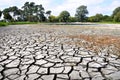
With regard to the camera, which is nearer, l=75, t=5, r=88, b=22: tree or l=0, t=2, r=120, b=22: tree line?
l=0, t=2, r=120, b=22: tree line

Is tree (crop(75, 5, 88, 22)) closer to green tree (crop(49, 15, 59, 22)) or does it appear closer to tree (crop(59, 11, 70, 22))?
tree (crop(59, 11, 70, 22))

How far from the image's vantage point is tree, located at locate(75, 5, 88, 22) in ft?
288

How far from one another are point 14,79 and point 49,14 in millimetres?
77798

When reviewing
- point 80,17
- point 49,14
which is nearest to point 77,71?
point 49,14

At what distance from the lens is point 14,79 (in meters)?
3.03

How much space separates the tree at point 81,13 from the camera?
8781cm

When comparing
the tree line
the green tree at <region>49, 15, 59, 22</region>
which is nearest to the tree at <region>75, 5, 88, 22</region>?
the tree line

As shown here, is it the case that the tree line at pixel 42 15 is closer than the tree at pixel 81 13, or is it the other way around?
the tree line at pixel 42 15

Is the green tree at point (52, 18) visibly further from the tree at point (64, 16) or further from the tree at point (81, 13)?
the tree at point (81, 13)

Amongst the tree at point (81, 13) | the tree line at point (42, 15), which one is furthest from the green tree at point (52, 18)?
the tree at point (81, 13)

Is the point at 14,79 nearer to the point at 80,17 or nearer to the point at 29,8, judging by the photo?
the point at 29,8

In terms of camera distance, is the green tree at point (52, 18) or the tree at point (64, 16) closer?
the green tree at point (52, 18)

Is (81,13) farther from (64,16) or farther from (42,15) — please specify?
(42,15)

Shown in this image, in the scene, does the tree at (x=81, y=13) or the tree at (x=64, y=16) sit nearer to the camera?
the tree at (x=64, y=16)
